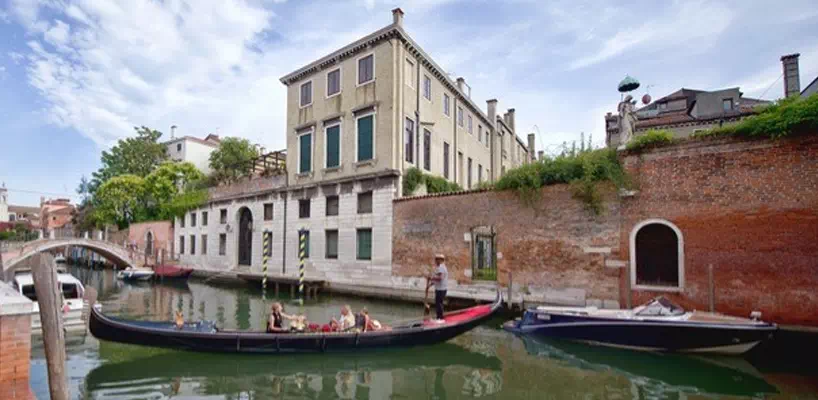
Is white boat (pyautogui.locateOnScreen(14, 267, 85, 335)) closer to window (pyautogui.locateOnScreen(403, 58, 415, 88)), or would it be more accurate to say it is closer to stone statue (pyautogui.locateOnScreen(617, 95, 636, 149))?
window (pyautogui.locateOnScreen(403, 58, 415, 88))

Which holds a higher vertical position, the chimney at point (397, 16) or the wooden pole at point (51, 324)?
the chimney at point (397, 16)

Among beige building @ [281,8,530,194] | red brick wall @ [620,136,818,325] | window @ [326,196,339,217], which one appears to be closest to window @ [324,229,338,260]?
window @ [326,196,339,217]

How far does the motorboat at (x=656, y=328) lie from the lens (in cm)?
655

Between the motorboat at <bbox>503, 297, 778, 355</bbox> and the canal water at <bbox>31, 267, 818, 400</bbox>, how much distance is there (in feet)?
0.61

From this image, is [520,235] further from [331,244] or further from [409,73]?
[331,244]

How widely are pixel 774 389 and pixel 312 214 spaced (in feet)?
43.5

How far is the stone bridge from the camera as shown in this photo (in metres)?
18.8

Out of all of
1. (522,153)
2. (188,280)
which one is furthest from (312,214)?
(522,153)

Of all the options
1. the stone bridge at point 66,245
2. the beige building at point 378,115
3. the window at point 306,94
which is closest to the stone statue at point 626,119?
the beige building at point 378,115

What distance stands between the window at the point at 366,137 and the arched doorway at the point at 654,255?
327 inches

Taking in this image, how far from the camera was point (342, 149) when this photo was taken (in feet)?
50.3

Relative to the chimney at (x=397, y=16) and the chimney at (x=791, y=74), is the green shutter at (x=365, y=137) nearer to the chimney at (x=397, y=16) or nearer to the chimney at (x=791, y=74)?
the chimney at (x=397, y=16)

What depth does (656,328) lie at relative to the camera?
7.00m

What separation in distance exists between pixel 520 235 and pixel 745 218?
14.3 feet
